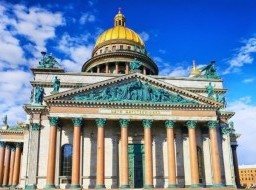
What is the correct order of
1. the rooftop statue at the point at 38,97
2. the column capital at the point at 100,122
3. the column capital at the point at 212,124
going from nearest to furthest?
the column capital at the point at 100,122 → the column capital at the point at 212,124 → the rooftop statue at the point at 38,97

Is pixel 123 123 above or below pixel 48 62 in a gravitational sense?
below

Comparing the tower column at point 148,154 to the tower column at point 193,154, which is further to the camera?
the tower column at point 193,154

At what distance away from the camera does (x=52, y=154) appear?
3459 centimetres

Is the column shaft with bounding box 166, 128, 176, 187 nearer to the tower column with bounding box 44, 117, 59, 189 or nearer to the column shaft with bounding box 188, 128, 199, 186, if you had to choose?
the column shaft with bounding box 188, 128, 199, 186

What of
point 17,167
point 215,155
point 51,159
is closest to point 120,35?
point 17,167

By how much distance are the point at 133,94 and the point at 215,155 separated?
11.0m

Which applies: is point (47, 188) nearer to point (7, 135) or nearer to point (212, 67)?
point (7, 135)

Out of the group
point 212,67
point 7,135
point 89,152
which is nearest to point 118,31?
point 212,67

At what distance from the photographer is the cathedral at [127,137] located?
35.8m

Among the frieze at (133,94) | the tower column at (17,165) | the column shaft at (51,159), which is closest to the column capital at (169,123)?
the frieze at (133,94)

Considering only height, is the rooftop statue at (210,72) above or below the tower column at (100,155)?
above

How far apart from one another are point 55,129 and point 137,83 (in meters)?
10.1

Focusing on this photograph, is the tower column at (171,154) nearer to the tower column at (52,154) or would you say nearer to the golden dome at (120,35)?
the tower column at (52,154)

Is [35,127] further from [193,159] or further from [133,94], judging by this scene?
[193,159]
